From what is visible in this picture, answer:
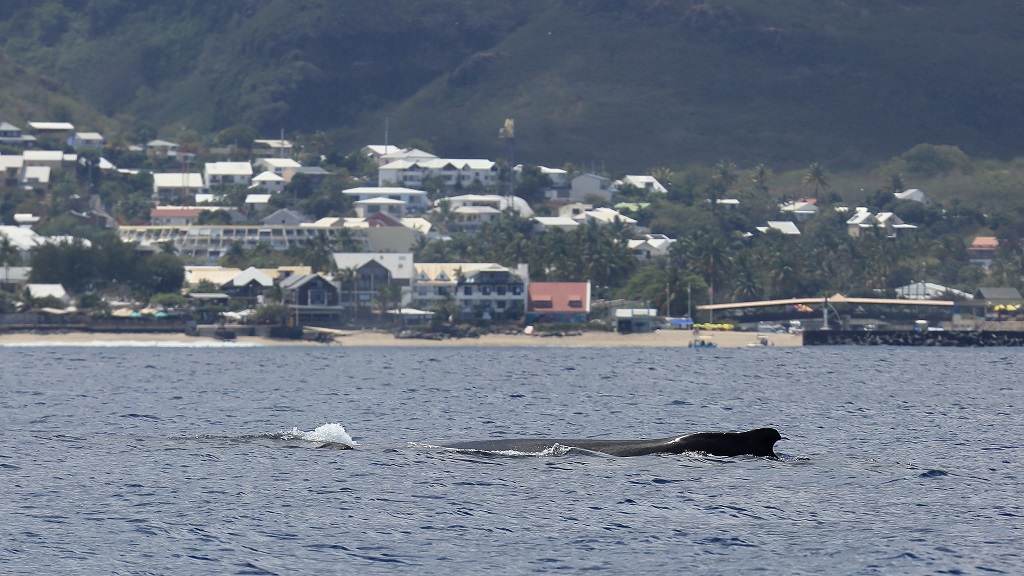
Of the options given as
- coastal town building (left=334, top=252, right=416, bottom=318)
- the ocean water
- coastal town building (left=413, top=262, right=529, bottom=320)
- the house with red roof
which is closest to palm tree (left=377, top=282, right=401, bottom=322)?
coastal town building (left=334, top=252, right=416, bottom=318)


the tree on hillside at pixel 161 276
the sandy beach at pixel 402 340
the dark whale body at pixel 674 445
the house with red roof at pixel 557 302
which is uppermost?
the tree on hillside at pixel 161 276

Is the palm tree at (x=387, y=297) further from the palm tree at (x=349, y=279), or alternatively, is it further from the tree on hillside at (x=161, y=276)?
the tree on hillside at (x=161, y=276)

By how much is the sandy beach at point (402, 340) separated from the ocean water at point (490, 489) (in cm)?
8775

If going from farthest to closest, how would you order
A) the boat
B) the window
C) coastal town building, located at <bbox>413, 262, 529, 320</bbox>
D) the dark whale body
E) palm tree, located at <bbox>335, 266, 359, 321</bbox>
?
palm tree, located at <bbox>335, 266, 359, 321</bbox> → coastal town building, located at <bbox>413, 262, 529, 320</bbox> → the window → the boat → the dark whale body

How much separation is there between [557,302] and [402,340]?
19.8 m

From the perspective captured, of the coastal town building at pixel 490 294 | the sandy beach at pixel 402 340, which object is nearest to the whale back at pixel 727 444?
the sandy beach at pixel 402 340

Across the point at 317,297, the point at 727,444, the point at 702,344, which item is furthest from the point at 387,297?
the point at 727,444

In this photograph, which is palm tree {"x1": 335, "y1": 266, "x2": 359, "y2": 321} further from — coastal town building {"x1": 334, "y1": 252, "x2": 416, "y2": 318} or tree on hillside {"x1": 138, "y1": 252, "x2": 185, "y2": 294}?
tree on hillside {"x1": 138, "y1": 252, "x2": 185, "y2": 294}

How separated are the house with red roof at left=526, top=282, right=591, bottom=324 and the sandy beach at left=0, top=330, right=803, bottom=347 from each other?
Answer: 763 cm

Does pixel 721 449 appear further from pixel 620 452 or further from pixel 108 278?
pixel 108 278

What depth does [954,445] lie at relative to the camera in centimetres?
5697

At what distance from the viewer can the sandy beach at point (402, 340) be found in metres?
168

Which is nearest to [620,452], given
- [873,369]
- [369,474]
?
[369,474]

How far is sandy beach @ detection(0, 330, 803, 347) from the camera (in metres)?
168
